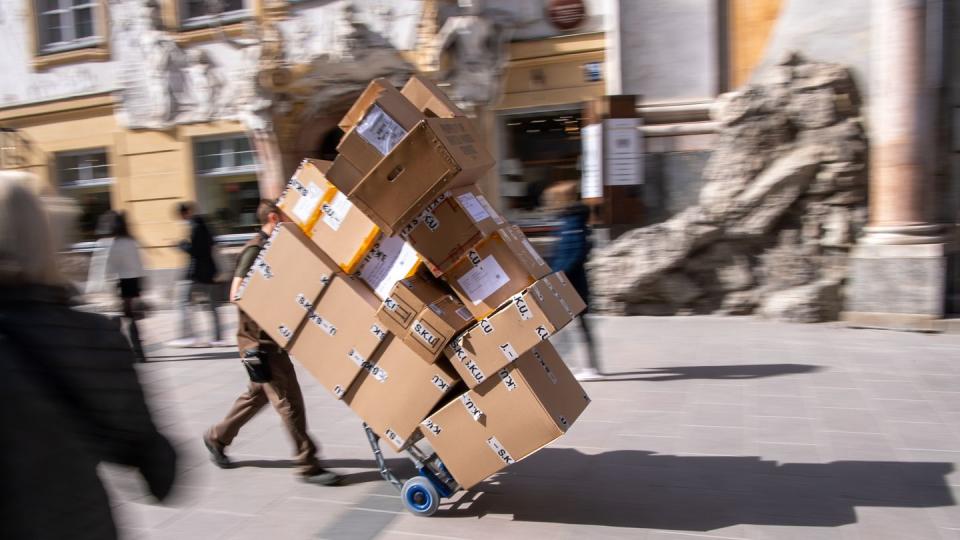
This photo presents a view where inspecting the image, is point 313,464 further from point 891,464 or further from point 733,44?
point 733,44

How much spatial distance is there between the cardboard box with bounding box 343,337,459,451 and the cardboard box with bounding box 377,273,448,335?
15 cm

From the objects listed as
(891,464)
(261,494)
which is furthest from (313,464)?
(891,464)

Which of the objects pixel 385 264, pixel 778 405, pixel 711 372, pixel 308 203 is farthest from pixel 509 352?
pixel 711 372

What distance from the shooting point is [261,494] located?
182 inches

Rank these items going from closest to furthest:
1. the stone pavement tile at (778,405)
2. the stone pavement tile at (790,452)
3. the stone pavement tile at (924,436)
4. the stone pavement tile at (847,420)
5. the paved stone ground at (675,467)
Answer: the paved stone ground at (675,467) → the stone pavement tile at (790,452) → the stone pavement tile at (924,436) → the stone pavement tile at (847,420) → the stone pavement tile at (778,405)

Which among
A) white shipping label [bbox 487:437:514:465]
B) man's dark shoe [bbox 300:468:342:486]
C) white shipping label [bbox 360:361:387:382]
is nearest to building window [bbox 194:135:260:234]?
man's dark shoe [bbox 300:468:342:486]

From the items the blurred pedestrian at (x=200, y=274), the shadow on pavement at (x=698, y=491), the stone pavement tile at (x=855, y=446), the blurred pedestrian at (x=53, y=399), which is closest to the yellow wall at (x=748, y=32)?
the stone pavement tile at (x=855, y=446)

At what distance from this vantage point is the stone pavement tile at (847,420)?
5.31 m

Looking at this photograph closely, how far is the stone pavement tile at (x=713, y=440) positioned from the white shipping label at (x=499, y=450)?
1.60 m

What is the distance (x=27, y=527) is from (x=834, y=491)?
13.2ft

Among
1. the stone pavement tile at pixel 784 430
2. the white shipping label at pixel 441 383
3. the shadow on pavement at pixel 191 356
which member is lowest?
the shadow on pavement at pixel 191 356

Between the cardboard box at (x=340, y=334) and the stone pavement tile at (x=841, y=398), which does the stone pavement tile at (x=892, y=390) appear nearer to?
the stone pavement tile at (x=841, y=398)

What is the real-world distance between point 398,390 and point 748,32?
8330mm

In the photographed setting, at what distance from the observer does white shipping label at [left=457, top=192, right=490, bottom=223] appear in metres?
3.92
